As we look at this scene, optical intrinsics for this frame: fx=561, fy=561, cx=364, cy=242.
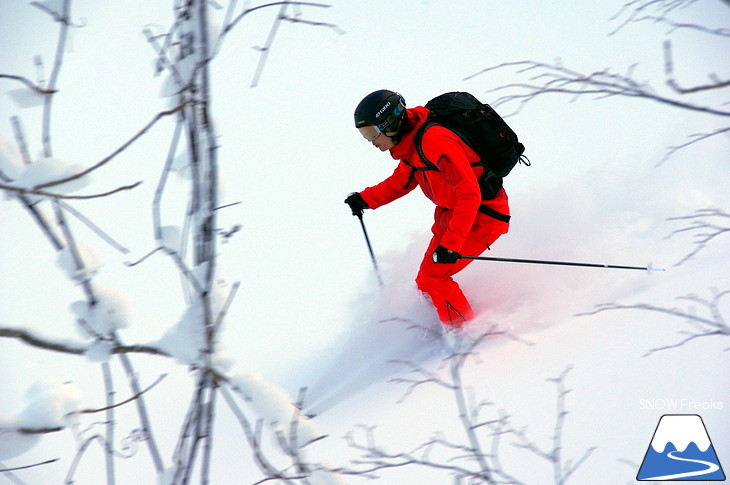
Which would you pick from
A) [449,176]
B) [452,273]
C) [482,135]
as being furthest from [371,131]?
[452,273]

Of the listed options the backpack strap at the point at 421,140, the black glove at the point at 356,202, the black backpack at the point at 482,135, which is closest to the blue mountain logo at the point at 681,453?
the black backpack at the point at 482,135

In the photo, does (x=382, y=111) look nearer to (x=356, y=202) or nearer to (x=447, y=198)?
(x=447, y=198)

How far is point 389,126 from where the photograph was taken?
12.1ft

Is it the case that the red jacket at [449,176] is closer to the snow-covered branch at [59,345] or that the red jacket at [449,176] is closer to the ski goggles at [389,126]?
the ski goggles at [389,126]

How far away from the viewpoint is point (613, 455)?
2.89m

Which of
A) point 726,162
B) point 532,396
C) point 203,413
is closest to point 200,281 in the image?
point 203,413

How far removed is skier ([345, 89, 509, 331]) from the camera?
3.61 metres

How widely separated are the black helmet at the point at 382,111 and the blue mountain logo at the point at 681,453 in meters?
2.33

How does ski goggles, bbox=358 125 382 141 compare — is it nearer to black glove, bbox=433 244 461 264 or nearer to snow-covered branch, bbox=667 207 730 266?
black glove, bbox=433 244 461 264

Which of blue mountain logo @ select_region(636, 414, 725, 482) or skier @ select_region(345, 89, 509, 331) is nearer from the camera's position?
blue mountain logo @ select_region(636, 414, 725, 482)

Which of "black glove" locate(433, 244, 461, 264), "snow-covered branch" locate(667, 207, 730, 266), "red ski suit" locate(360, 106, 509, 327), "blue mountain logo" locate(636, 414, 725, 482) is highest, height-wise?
"red ski suit" locate(360, 106, 509, 327)

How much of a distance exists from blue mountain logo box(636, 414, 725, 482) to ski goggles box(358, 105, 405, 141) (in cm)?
231

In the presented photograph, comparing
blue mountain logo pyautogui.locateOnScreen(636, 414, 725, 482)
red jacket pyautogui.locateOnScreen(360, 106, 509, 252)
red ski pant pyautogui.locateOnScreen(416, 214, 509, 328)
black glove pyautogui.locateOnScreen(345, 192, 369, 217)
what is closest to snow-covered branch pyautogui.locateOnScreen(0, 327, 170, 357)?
blue mountain logo pyautogui.locateOnScreen(636, 414, 725, 482)

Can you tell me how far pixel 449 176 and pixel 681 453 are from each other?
6.51ft
